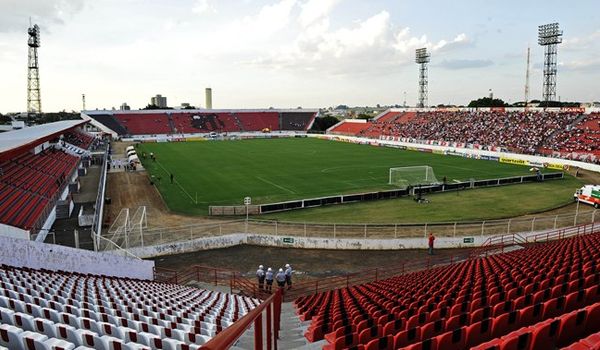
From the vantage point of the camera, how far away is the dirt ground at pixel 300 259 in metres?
20.7

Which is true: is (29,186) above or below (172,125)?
below

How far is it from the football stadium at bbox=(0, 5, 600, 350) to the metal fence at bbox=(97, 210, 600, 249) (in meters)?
0.16

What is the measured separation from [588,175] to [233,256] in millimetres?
43756

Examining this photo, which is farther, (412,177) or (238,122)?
(238,122)

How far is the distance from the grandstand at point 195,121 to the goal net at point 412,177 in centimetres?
7009

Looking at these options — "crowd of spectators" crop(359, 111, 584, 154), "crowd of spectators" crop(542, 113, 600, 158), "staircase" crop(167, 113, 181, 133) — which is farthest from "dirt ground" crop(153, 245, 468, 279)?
"staircase" crop(167, 113, 181, 133)

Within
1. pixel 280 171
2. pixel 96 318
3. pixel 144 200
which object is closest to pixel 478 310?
pixel 96 318

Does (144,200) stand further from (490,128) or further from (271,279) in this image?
(490,128)

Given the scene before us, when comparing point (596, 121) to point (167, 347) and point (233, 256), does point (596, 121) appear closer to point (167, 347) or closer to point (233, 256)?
point (233, 256)

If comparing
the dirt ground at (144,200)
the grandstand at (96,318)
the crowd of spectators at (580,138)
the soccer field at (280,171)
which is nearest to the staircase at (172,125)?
the soccer field at (280,171)

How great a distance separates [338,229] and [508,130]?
56.3 meters

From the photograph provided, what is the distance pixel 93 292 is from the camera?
33.1 feet

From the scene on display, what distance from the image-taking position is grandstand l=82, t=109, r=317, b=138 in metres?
101

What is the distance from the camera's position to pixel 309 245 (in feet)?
77.5
